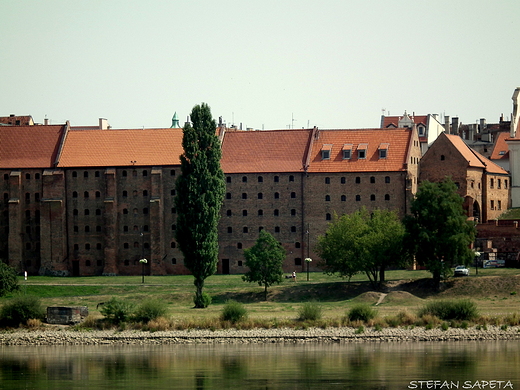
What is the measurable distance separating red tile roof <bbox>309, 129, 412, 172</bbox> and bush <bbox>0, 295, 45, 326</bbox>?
35585mm

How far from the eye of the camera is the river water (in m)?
53.0

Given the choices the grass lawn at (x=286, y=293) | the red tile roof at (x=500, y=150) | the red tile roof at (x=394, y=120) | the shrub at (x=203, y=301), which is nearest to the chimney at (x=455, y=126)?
the red tile roof at (x=394, y=120)

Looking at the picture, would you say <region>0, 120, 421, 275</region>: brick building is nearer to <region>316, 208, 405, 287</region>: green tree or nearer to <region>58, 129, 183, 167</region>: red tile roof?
<region>58, 129, 183, 167</region>: red tile roof

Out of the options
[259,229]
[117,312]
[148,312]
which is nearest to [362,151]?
[259,229]

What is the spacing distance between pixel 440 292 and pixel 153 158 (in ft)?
112

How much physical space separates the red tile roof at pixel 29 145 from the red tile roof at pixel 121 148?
120 centimetres

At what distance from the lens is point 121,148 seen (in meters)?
108

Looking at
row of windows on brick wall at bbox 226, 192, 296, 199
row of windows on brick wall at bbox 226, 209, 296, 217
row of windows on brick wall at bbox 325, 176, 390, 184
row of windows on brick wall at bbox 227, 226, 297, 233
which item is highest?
row of windows on brick wall at bbox 325, 176, 390, 184

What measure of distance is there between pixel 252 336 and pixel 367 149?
3773cm

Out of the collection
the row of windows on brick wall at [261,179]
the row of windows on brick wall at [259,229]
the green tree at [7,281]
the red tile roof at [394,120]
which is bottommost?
the green tree at [7,281]

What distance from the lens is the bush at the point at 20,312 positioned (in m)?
73.7

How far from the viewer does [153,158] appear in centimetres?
10656

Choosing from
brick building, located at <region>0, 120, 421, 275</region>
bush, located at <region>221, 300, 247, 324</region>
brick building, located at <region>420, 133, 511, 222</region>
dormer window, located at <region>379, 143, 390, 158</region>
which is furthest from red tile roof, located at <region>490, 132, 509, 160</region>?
bush, located at <region>221, 300, 247, 324</region>

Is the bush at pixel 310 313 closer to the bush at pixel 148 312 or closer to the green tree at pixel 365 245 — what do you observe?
the bush at pixel 148 312
